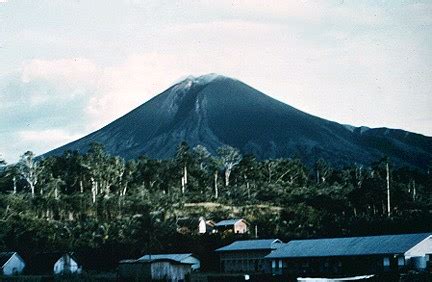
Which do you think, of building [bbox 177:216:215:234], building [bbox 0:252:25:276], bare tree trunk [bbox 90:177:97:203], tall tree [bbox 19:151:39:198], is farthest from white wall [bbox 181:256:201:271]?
tall tree [bbox 19:151:39:198]

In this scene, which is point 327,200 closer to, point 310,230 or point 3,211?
point 310,230

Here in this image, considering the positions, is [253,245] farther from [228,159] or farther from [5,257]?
[228,159]

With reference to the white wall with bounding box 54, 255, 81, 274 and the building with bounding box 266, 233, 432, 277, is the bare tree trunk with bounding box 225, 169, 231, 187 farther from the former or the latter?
the building with bounding box 266, 233, 432, 277

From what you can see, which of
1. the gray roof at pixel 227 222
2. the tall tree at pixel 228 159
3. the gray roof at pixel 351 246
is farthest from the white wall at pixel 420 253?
the tall tree at pixel 228 159

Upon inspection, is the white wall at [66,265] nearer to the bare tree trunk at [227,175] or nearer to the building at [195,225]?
the building at [195,225]

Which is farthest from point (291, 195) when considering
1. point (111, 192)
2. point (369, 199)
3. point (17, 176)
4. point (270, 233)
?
point (17, 176)

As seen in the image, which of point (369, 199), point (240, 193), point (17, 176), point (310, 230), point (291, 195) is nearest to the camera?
point (310, 230)
